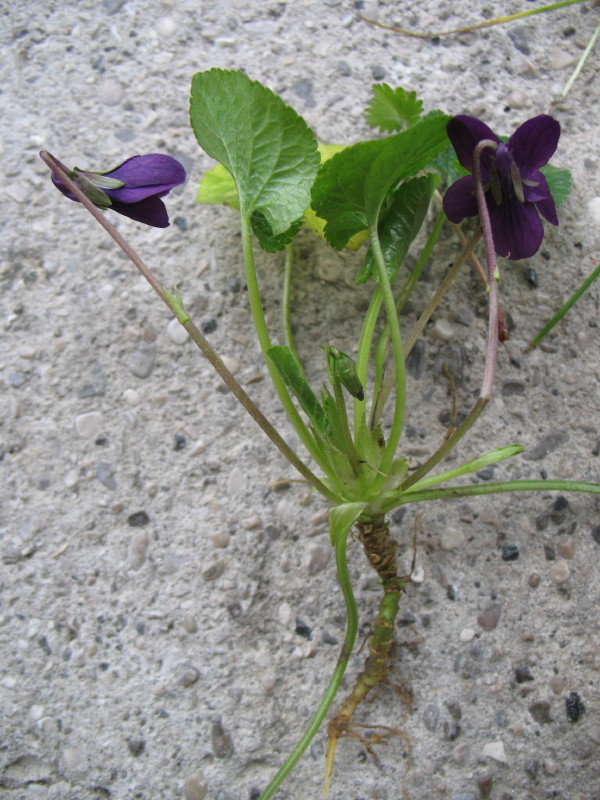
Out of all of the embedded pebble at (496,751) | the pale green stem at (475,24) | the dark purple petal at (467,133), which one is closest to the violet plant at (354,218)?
the dark purple petal at (467,133)

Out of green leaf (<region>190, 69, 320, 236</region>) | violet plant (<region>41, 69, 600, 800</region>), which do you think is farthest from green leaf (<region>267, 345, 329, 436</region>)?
green leaf (<region>190, 69, 320, 236</region>)

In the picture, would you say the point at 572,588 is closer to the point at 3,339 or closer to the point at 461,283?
the point at 461,283

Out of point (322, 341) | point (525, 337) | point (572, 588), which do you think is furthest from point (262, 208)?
point (572, 588)

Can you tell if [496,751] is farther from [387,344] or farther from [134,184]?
[134,184]

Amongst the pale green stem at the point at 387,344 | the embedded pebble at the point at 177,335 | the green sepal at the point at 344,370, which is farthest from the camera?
the embedded pebble at the point at 177,335

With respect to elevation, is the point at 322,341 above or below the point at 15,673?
above

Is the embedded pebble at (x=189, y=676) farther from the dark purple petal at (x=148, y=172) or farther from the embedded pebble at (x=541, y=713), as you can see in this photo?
the dark purple petal at (x=148, y=172)
